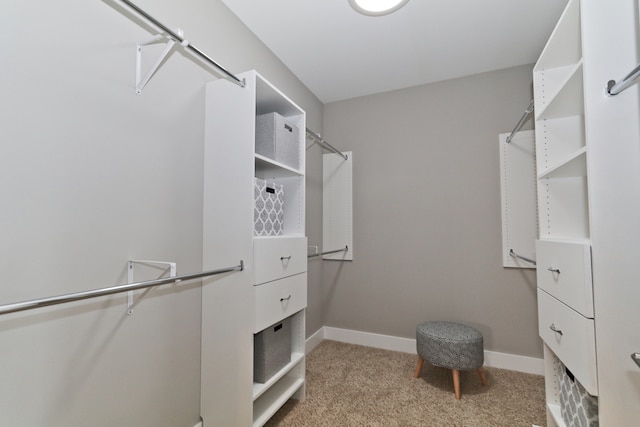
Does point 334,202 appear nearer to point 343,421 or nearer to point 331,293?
point 331,293

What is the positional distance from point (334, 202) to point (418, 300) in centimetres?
115

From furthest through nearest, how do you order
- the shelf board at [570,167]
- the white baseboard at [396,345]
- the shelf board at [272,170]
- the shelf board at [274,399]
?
the white baseboard at [396,345]
the shelf board at [272,170]
the shelf board at [274,399]
the shelf board at [570,167]

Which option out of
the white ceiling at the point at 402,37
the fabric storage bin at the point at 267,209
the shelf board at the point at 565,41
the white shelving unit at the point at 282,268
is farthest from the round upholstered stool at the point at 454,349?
the white ceiling at the point at 402,37

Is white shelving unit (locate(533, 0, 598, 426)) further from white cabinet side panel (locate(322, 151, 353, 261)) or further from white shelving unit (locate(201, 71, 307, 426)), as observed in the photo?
white cabinet side panel (locate(322, 151, 353, 261))

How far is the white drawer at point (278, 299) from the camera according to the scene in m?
1.37

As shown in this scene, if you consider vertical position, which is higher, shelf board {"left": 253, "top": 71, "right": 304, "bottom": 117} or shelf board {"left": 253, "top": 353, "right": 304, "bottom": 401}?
shelf board {"left": 253, "top": 71, "right": 304, "bottom": 117}

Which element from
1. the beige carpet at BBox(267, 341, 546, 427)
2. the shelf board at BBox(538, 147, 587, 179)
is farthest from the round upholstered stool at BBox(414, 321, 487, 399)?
the shelf board at BBox(538, 147, 587, 179)

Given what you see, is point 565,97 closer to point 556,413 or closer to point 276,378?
point 556,413

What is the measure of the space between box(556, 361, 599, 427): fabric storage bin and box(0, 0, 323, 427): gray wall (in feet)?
5.39

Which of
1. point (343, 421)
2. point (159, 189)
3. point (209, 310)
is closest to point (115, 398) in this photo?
point (209, 310)

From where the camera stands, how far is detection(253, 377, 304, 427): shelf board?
57.6 inches

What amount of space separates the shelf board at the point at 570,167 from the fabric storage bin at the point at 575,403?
88 cm

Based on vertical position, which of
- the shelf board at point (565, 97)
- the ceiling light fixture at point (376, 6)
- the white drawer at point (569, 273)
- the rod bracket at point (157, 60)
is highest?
the ceiling light fixture at point (376, 6)

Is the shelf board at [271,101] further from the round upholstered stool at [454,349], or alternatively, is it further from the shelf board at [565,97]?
the round upholstered stool at [454,349]
